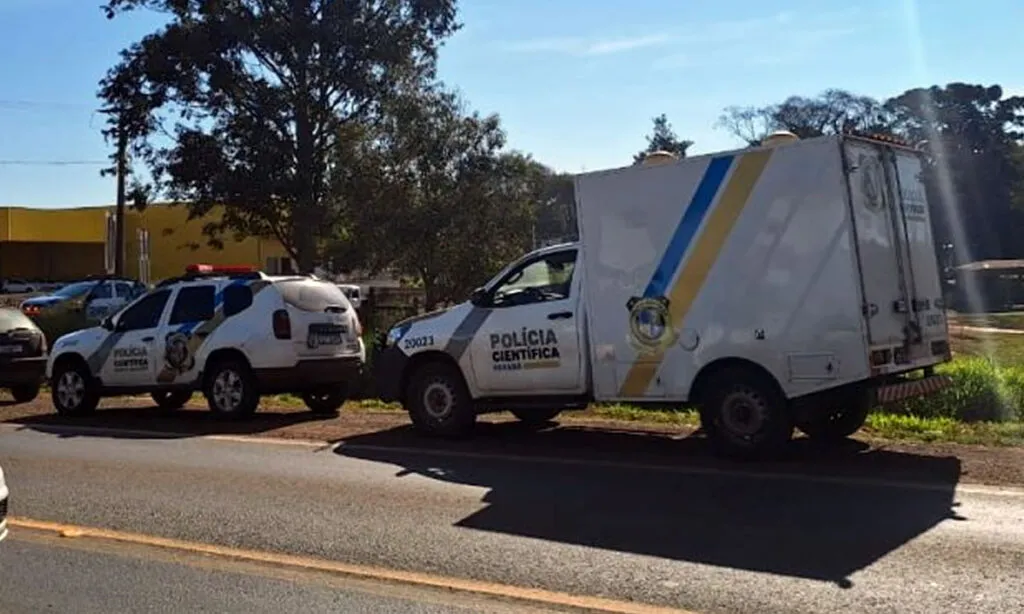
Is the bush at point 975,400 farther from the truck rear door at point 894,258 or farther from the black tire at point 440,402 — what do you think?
the black tire at point 440,402

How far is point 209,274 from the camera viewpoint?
14992 mm

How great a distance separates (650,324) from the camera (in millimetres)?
10195

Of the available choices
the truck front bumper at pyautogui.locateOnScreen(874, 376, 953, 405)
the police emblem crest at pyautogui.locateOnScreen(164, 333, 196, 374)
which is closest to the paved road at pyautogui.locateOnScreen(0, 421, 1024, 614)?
the truck front bumper at pyautogui.locateOnScreen(874, 376, 953, 405)

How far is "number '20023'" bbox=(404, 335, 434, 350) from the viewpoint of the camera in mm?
11680

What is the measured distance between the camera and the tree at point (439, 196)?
93.6 ft

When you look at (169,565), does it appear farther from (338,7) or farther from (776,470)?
(338,7)

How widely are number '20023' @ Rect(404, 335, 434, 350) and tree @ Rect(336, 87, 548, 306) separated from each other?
654 inches

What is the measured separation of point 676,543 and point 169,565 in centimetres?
300

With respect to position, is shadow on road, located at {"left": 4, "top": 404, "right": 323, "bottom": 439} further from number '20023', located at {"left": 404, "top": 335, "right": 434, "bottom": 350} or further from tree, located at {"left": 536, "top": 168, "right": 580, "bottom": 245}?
tree, located at {"left": 536, "top": 168, "right": 580, "bottom": 245}

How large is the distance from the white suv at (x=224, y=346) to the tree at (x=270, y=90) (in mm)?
14935

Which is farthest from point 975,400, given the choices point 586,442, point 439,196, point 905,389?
point 439,196

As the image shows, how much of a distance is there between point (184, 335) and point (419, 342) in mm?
4170

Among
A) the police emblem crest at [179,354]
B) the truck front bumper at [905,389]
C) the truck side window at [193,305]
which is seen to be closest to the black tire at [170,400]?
the police emblem crest at [179,354]

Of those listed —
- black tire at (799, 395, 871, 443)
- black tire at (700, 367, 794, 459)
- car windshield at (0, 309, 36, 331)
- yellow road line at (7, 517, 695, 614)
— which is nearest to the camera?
yellow road line at (7, 517, 695, 614)
